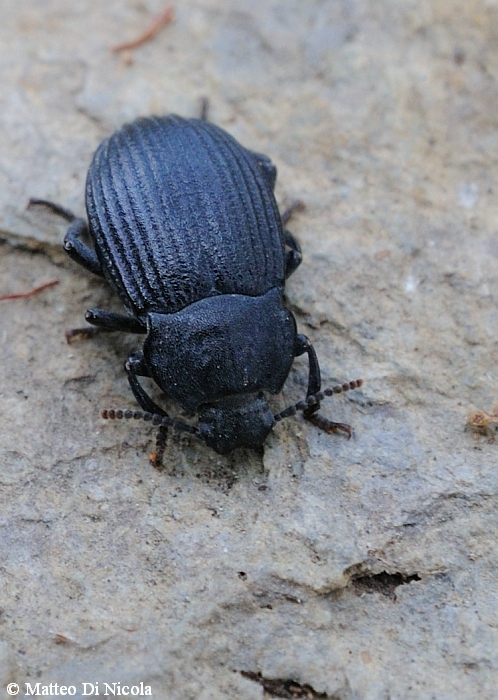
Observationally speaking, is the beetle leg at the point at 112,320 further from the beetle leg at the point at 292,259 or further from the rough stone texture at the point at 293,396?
the beetle leg at the point at 292,259

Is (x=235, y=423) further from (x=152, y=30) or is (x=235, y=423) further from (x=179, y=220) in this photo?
(x=152, y=30)

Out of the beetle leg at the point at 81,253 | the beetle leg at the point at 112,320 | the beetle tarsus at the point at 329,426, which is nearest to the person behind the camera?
the beetle tarsus at the point at 329,426

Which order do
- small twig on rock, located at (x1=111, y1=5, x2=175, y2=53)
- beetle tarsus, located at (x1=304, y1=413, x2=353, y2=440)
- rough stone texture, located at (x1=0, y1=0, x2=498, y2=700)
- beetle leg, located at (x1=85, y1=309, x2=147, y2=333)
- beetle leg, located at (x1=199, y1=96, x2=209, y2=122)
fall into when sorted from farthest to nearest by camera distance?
small twig on rock, located at (x1=111, y1=5, x2=175, y2=53)
beetle leg, located at (x1=199, y1=96, x2=209, y2=122)
beetle leg, located at (x1=85, y1=309, x2=147, y2=333)
beetle tarsus, located at (x1=304, y1=413, x2=353, y2=440)
rough stone texture, located at (x1=0, y1=0, x2=498, y2=700)

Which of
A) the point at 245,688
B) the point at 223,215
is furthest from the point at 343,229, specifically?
the point at 245,688

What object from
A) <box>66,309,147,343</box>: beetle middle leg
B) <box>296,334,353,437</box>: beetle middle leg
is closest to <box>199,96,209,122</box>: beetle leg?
<box>66,309,147,343</box>: beetle middle leg

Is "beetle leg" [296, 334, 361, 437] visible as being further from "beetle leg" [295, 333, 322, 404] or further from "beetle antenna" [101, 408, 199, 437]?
"beetle antenna" [101, 408, 199, 437]

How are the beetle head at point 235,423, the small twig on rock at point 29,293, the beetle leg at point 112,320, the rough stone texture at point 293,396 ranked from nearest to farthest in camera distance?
1. the rough stone texture at point 293,396
2. the beetle head at point 235,423
3. the beetle leg at point 112,320
4. the small twig on rock at point 29,293

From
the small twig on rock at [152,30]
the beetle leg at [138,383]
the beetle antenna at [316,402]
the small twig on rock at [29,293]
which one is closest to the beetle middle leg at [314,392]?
the beetle antenna at [316,402]

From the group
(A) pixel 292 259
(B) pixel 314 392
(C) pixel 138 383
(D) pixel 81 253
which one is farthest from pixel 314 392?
(D) pixel 81 253
